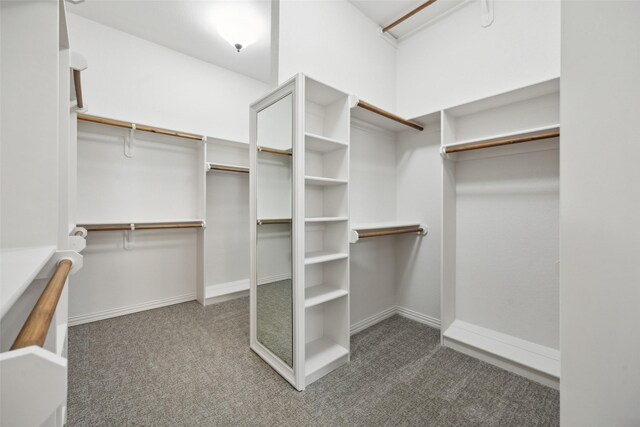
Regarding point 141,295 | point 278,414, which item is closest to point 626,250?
point 278,414

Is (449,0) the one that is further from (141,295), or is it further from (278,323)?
(141,295)

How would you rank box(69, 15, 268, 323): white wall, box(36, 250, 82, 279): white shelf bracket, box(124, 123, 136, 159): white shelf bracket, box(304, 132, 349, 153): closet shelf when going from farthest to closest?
box(124, 123, 136, 159): white shelf bracket < box(69, 15, 268, 323): white wall < box(304, 132, 349, 153): closet shelf < box(36, 250, 82, 279): white shelf bracket

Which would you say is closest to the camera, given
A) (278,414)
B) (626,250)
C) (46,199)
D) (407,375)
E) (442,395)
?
(626,250)

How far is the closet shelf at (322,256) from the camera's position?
184cm

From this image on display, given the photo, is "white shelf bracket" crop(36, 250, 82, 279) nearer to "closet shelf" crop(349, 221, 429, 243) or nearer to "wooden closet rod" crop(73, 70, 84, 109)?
"wooden closet rod" crop(73, 70, 84, 109)

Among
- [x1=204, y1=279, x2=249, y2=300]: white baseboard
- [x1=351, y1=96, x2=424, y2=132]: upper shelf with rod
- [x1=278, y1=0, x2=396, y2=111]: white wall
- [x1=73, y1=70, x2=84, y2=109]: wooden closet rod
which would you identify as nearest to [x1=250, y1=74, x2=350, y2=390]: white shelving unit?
[x1=351, y1=96, x2=424, y2=132]: upper shelf with rod

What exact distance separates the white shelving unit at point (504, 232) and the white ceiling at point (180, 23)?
2.35 meters

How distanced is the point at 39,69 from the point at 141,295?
2.82m

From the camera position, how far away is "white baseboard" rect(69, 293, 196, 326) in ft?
8.77

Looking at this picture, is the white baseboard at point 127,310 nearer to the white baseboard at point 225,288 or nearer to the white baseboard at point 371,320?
the white baseboard at point 225,288

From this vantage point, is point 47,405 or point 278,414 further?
point 278,414

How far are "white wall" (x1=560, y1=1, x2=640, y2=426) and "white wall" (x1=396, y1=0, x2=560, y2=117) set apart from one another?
177 centimetres

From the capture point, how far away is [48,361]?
0.42m

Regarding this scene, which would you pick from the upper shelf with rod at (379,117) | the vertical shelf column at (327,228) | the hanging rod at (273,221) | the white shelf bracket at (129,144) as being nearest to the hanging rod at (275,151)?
the vertical shelf column at (327,228)
